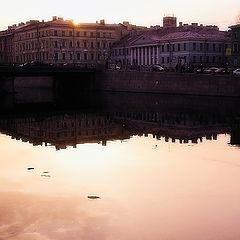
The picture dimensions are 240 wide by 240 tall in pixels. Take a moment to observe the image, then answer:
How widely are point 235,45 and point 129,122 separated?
163 ft

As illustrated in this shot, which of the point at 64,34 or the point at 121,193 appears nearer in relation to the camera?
the point at 121,193

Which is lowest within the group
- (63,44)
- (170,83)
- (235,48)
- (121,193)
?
(121,193)

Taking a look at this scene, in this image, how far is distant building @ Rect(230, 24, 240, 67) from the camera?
85.3 meters

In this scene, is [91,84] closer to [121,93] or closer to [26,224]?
[121,93]

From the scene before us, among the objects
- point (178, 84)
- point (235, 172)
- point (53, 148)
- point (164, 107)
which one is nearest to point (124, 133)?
point (53, 148)

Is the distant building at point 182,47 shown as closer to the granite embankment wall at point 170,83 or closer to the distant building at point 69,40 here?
the distant building at point 69,40

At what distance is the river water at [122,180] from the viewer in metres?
14.8

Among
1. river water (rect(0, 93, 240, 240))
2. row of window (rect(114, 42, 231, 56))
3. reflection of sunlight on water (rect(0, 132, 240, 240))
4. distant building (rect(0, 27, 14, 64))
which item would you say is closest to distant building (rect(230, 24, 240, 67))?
row of window (rect(114, 42, 231, 56))

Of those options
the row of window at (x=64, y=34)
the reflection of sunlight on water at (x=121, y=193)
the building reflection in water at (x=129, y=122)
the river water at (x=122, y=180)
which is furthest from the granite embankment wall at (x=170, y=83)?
the row of window at (x=64, y=34)

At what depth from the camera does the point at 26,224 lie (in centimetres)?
1496

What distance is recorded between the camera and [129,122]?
41688mm

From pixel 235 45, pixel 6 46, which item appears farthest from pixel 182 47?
pixel 6 46

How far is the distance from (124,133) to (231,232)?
20.9 meters

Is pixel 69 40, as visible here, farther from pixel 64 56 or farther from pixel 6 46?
pixel 6 46
